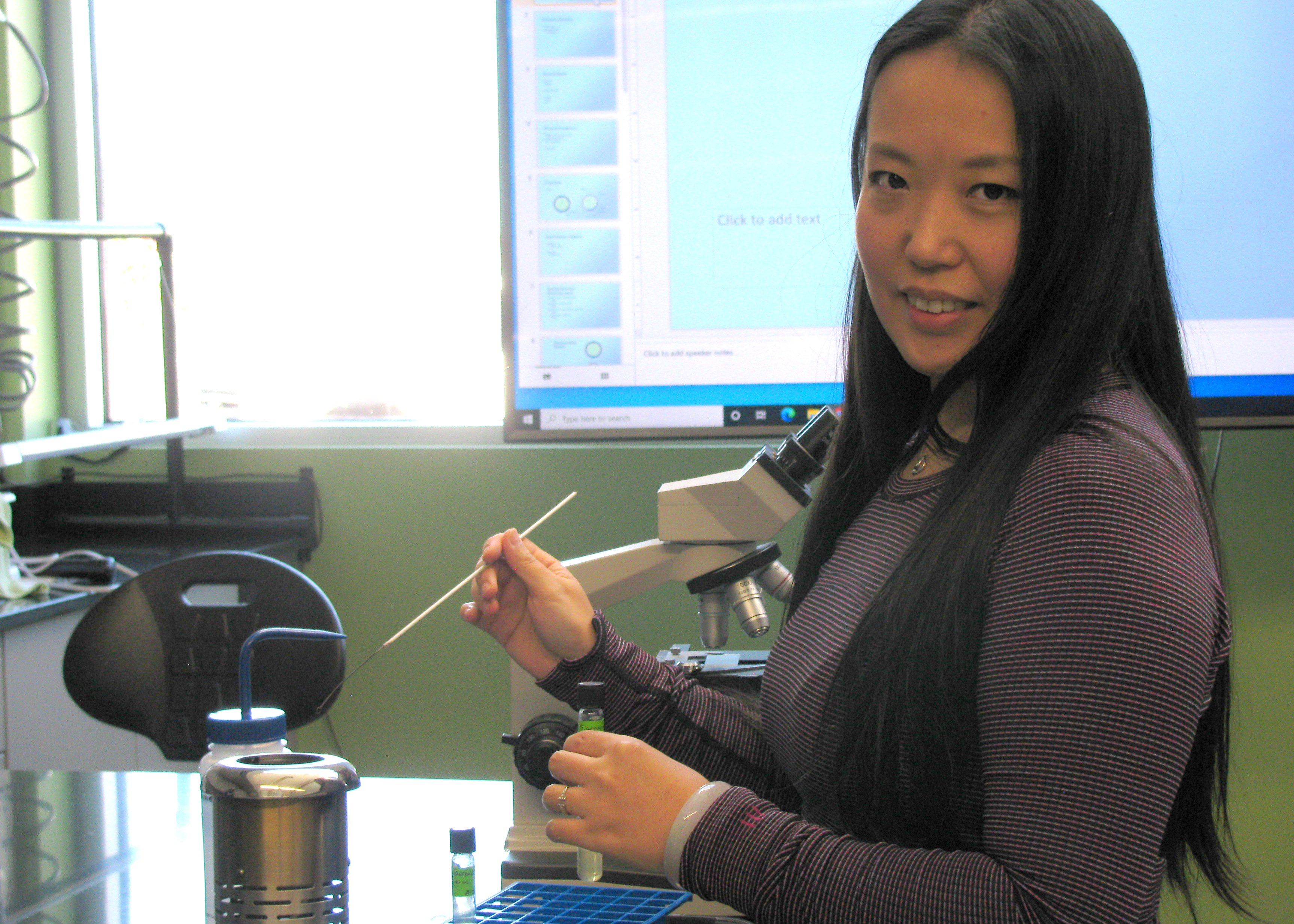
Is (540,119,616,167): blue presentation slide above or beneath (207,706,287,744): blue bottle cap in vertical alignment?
above

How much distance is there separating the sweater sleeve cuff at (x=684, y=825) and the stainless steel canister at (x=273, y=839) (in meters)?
0.24

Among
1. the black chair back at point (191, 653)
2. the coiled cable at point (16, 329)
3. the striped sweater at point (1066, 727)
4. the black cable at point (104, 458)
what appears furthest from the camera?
the black cable at point (104, 458)

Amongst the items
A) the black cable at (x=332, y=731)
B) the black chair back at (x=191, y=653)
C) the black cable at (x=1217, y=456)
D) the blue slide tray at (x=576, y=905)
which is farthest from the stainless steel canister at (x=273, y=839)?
the black cable at (x=1217, y=456)

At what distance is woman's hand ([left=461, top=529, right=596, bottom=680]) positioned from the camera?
1219 mm

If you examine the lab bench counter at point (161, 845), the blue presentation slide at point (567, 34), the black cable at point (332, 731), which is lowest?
the black cable at point (332, 731)

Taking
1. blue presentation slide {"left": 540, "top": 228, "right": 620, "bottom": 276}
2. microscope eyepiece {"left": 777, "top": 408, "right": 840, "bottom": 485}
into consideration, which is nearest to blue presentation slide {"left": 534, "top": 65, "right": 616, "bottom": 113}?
blue presentation slide {"left": 540, "top": 228, "right": 620, "bottom": 276}

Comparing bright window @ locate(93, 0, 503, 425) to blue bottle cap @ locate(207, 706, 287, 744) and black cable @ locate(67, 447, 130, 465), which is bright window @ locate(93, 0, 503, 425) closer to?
black cable @ locate(67, 447, 130, 465)

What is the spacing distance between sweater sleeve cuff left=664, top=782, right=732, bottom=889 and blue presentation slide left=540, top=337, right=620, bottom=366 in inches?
62.6

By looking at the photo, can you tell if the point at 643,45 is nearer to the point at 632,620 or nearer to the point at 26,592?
the point at 632,620

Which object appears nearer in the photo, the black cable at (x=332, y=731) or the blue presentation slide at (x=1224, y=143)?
the blue presentation slide at (x=1224, y=143)

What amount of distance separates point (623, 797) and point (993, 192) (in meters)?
0.55

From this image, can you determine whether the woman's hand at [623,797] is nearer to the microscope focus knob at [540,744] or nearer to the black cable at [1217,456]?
the microscope focus knob at [540,744]

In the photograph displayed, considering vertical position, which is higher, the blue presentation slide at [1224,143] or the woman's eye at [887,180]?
the blue presentation slide at [1224,143]

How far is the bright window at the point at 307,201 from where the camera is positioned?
2.73 metres
